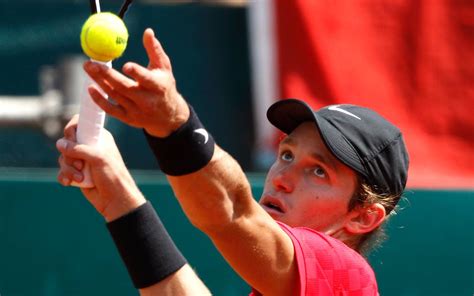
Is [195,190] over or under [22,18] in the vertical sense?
over

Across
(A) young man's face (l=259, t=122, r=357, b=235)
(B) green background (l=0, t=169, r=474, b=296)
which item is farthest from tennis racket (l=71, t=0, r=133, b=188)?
(B) green background (l=0, t=169, r=474, b=296)

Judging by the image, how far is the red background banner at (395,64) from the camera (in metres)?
6.77

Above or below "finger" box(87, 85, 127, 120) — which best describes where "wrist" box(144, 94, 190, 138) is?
below

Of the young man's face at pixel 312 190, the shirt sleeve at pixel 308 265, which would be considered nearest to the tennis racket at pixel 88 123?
the shirt sleeve at pixel 308 265

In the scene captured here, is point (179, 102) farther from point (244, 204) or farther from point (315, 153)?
point (315, 153)

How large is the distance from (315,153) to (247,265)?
2.14ft

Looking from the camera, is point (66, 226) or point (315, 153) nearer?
point (315, 153)

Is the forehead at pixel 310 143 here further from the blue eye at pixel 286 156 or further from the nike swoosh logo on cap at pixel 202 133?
the nike swoosh logo on cap at pixel 202 133

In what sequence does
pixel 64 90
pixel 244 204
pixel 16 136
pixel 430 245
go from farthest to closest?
pixel 16 136, pixel 64 90, pixel 430 245, pixel 244 204

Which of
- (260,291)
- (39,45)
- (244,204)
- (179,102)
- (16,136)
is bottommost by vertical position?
(16,136)

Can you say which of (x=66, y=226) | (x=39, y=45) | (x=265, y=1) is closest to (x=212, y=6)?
(x=265, y=1)

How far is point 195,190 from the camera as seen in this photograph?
226 cm

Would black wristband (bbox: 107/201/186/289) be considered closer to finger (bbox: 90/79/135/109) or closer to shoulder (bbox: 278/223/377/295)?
shoulder (bbox: 278/223/377/295)

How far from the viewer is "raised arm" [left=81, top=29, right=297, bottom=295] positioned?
2084mm
